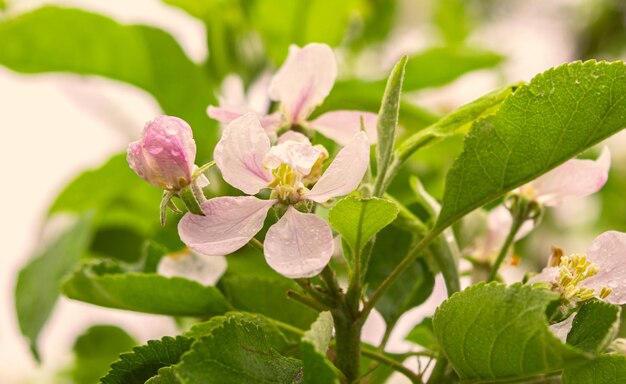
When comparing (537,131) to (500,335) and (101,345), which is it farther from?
(101,345)

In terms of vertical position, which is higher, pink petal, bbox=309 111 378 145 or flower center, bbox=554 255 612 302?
pink petal, bbox=309 111 378 145

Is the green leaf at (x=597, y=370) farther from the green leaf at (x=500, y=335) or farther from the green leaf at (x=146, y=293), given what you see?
the green leaf at (x=146, y=293)

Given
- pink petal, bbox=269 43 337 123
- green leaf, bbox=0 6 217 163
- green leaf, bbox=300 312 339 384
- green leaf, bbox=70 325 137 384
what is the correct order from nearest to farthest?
1. green leaf, bbox=300 312 339 384
2. pink petal, bbox=269 43 337 123
3. green leaf, bbox=0 6 217 163
4. green leaf, bbox=70 325 137 384

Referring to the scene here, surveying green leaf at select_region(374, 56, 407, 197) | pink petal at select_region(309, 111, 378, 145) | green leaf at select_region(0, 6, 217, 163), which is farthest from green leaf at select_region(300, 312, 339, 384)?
green leaf at select_region(0, 6, 217, 163)

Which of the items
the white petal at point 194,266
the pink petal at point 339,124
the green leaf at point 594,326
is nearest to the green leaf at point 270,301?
the white petal at point 194,266

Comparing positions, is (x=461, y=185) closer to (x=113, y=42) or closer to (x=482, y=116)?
(x=482, y=116)

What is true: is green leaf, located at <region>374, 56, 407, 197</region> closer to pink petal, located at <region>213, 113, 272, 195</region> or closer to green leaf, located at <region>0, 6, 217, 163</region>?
pink petal, located at <region>213, 113, 272, 195</region>
